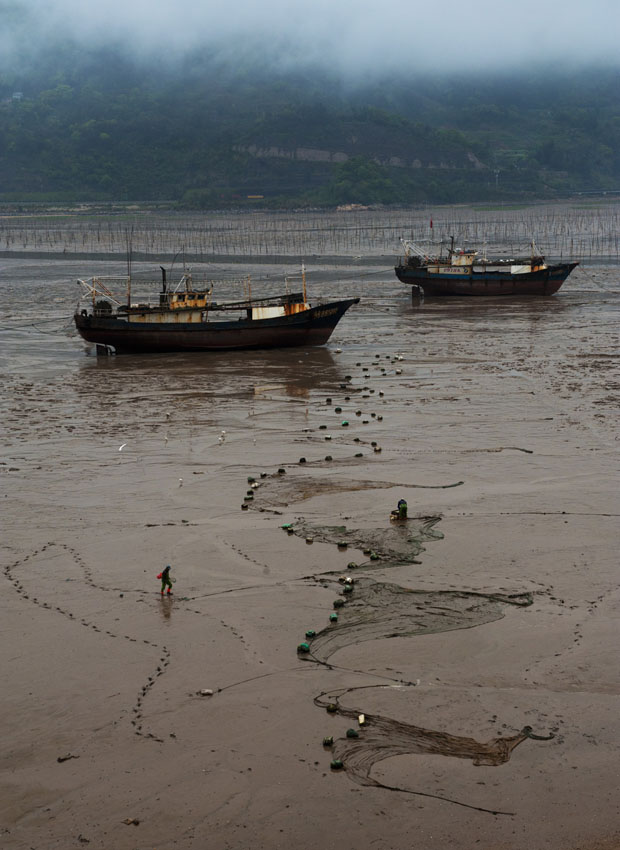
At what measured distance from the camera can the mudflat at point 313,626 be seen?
12883 mm

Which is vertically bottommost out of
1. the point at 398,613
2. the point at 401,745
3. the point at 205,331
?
the point at 401,745

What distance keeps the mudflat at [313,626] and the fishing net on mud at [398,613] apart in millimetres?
54

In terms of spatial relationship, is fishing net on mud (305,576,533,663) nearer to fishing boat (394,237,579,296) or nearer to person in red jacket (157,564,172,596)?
person in red jacket (157,564,172,596)

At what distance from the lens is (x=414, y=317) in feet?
193

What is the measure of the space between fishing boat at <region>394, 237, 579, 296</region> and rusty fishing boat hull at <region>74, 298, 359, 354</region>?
22.6 m

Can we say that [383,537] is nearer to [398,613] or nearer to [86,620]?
[398,613]

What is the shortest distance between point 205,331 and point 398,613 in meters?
31.5

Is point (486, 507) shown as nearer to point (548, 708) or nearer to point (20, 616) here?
point (548, 708)

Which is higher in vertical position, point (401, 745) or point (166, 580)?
point (166, 580)

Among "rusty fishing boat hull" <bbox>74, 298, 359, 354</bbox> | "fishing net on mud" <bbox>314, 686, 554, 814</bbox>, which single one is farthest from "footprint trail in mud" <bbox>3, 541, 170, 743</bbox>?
"rusty fishing boat hull" <bbox>74, 298, 359, 354</bbox>

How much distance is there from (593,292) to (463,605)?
54906mm

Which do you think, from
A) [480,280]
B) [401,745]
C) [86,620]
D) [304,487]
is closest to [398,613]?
[401,745]

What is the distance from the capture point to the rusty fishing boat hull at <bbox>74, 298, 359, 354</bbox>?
47719 millimetres

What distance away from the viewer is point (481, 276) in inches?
2724
